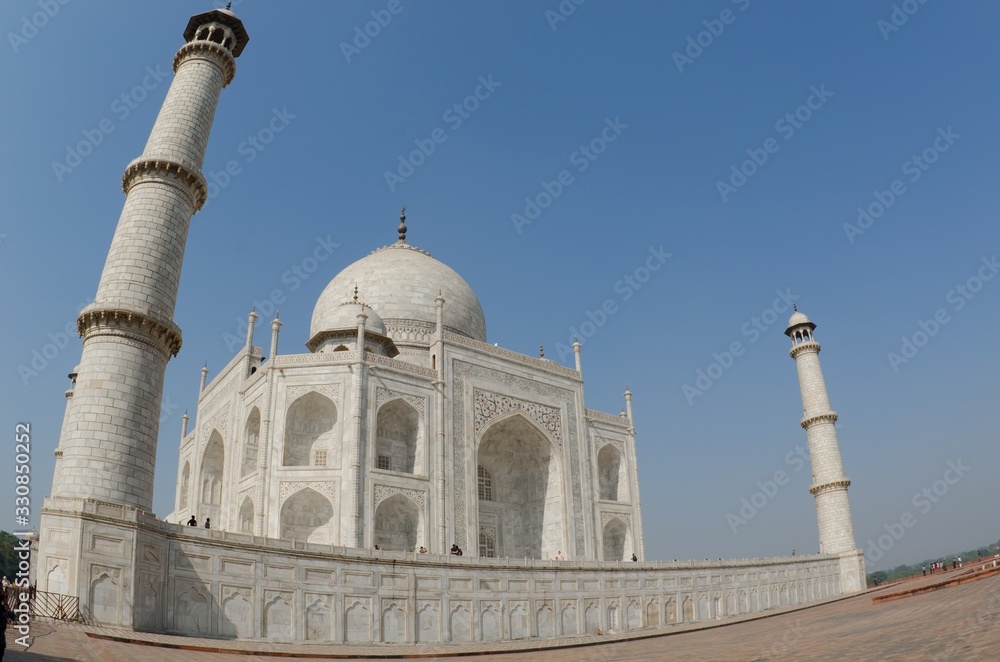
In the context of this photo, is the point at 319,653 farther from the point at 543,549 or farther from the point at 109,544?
the point at 543,549

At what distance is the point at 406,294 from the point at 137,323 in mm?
18166

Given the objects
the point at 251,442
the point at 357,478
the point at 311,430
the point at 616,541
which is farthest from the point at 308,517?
the point at 616,541

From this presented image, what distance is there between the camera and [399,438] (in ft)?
76.9

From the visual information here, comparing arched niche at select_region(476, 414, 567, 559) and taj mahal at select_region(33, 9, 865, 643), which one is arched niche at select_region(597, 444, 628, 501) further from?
arched niche at select_region(476, 414, 567, 559)

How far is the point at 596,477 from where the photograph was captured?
26891 mm

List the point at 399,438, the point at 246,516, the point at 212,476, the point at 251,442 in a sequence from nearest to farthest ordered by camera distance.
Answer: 1. the point at 246,516
2. the point at 251,442
3. the point at 399,438
4. the point at 212,476

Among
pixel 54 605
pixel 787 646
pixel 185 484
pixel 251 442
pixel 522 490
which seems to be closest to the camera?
pixel 787 646

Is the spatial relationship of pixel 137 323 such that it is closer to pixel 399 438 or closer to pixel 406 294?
pixel 399 438

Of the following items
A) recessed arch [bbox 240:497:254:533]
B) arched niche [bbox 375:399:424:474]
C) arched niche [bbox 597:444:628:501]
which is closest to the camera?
recessed arch [bbox 240:497:254:533]

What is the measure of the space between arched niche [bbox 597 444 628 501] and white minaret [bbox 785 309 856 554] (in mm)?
8514

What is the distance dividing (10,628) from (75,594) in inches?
65.2

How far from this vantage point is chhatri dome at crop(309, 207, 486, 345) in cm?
2900

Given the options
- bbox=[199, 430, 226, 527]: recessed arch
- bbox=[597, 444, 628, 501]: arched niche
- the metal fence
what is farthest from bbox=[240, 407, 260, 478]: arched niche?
the metal fence

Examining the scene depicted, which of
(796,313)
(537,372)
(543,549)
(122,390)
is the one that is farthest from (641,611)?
(796,313)
